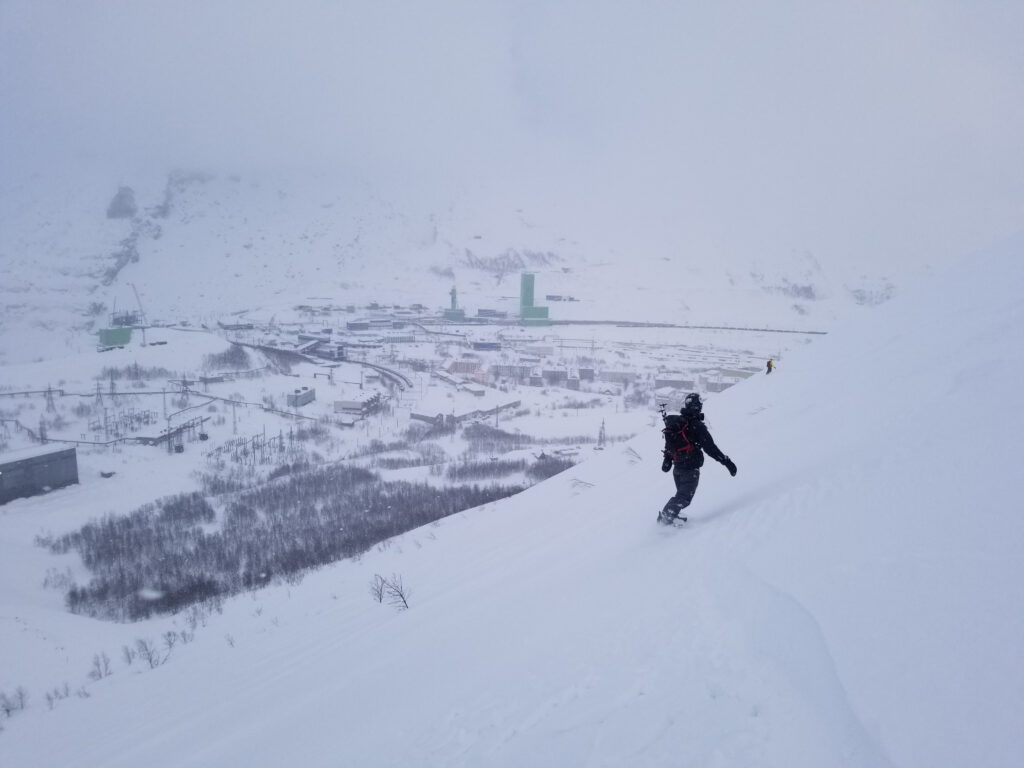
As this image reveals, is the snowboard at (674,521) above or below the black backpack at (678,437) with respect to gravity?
below

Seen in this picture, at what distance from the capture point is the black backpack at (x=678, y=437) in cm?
458

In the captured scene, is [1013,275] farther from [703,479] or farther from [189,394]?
[189,394]

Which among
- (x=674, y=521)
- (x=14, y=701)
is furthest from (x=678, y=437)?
(x=14, y=701)

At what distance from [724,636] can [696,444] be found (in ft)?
6.36

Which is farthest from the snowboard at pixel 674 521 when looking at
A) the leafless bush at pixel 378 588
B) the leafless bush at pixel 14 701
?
the leafless bush at pixel 14 701

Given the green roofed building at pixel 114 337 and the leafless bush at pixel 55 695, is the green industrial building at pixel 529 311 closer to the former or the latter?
the green roofed building at pixel 114 337

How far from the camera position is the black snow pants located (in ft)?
15.4

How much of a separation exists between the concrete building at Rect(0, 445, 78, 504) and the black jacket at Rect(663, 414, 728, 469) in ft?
87.0

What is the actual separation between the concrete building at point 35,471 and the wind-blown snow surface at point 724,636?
18352mm

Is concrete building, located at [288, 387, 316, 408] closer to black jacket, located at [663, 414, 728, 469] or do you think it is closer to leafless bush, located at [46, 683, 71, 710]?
leafless bush, located at [46, 683, 71, 710]

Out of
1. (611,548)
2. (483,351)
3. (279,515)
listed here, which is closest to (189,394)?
(279,515)

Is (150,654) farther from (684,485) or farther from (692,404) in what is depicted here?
(692,404)

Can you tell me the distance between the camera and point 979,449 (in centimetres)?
327

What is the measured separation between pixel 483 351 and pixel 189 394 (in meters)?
25.9
